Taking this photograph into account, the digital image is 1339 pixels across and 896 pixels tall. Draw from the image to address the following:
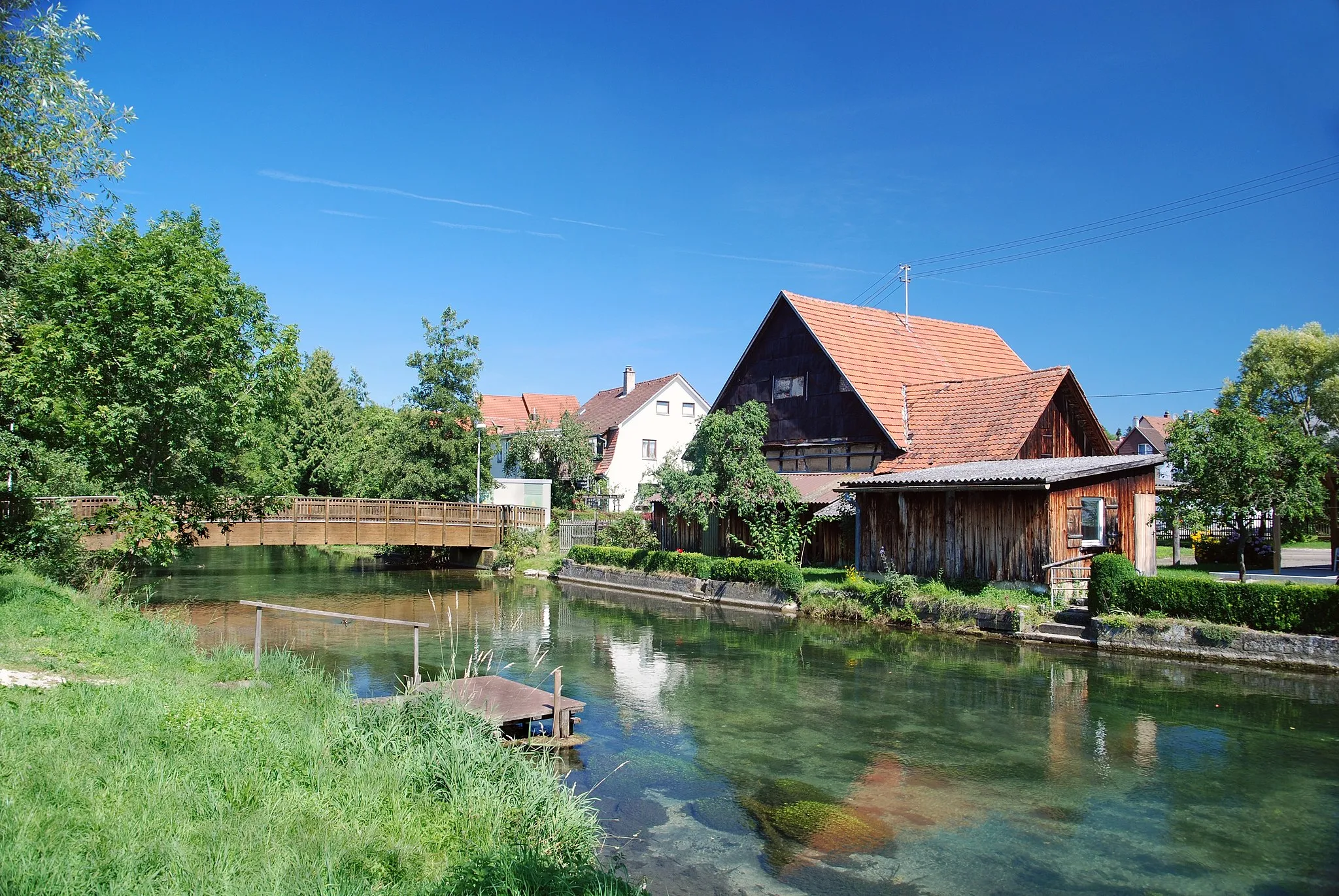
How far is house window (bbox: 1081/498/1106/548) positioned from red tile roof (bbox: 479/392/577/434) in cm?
4654

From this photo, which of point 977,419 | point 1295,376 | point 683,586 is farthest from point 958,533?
point 1295,376

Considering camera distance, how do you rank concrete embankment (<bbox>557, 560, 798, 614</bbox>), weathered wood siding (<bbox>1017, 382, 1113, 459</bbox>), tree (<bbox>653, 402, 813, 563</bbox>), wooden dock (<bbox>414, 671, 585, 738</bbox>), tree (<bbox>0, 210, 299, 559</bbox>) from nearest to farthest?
wooden dock (<bbox>414, 671, 585, 738</bbox>) → tree (<bbox>0, 210, 299, 559</bbox>) → weathered wood siding (<bbox>1017, 382, 1113, 459</bbox>) → concrete embankment (<bbox>557, 560, 798, 614</bbox>) → tree (<bbox>653, 402, 813, 563</bbox>)

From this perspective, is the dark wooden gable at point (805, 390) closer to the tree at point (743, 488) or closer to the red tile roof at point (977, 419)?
the red tile roof at point (977, 419)

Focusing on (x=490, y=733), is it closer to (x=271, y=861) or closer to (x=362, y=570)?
(x=271, y=861)

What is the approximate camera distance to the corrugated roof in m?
20.5

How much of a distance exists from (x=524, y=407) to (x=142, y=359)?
174 feet

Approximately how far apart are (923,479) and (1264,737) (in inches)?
440

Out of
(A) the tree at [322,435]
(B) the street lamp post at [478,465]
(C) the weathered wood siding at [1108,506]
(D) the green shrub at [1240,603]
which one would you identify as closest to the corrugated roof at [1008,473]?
(C) the weathered wood siding at [1108,506]

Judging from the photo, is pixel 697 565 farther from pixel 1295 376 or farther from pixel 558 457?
pixel 1295 376

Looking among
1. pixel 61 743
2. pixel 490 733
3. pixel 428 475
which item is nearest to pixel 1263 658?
pixel 490 733

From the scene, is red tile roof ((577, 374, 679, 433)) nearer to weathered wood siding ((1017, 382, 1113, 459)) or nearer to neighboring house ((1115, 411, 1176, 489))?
weathered wood siding ((1017, 382, 1113, 459))

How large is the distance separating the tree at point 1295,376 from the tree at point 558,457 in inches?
1385

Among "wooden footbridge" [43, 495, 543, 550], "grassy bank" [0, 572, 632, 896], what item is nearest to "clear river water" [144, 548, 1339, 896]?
"grassy bank" [0, 572, 632, 896]

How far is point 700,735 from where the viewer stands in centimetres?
1263
